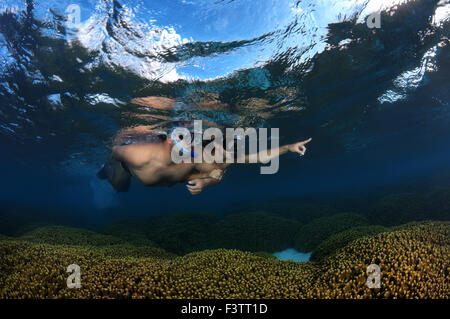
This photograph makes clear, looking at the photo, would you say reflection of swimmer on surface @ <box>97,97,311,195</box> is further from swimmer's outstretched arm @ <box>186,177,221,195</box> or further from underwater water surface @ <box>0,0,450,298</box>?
underwater water surface @ <box>0,0,450,298</box>

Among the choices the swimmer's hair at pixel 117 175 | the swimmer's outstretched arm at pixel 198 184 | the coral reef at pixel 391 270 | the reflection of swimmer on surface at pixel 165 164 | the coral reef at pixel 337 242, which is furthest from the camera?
the swimmer's hair at pixel 117 175

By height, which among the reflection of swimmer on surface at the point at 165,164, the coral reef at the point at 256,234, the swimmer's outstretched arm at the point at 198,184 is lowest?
the coral reef at the point at 256,234

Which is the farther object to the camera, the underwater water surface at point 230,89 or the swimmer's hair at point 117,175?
the swimmer's hair at point 117,175

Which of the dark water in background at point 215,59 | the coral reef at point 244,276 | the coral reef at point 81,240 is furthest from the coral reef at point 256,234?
the coral reef at point 244,276

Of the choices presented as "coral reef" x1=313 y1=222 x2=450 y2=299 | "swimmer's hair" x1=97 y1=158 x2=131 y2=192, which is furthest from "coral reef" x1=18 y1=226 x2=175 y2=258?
"coral reef" x1=313 y1=222 x2=450 y2=299

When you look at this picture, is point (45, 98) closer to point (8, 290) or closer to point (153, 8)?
point (153, 8)

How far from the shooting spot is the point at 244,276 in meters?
4.09

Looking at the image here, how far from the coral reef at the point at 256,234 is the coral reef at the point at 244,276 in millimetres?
8045

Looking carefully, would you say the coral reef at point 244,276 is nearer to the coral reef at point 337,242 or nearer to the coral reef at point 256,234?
the coral reef at point 337,242

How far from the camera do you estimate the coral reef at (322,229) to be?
432 inches

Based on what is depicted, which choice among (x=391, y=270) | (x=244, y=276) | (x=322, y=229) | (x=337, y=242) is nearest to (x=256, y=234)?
(x=322, y=229)

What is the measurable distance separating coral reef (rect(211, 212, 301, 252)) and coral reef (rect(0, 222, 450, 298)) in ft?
26.4

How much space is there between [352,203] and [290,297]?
2313 cm
